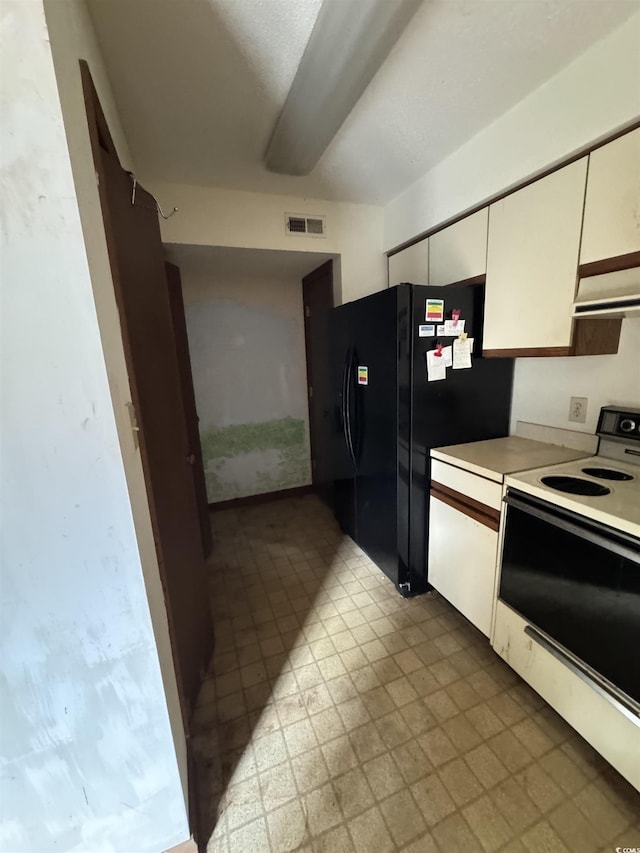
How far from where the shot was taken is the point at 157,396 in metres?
1.31

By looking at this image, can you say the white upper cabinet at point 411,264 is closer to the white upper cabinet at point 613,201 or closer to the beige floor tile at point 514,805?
the white upper cabinet at point 613,201

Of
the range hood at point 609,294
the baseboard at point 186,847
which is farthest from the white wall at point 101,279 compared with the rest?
the range hood at point 609,294

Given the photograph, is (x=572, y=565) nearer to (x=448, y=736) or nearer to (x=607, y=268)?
(x=448, y=736)

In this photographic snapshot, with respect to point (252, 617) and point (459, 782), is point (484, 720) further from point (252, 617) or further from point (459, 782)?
point (252, 617)

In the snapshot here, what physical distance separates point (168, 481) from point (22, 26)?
1.20 meters

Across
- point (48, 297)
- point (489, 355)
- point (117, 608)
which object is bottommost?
point (117, 608)

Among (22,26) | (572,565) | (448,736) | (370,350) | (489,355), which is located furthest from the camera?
(370,350)

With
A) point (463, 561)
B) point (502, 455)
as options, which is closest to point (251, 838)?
point (463, 561)

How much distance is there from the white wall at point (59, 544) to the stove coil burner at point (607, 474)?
1.77m

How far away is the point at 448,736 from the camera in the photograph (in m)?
1.37

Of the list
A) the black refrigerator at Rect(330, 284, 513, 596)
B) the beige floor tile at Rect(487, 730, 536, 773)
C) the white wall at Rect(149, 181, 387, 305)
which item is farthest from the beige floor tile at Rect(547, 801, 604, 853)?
the white wall at Rect(149, 181, 387, 305)

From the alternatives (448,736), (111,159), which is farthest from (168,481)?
(448,736)

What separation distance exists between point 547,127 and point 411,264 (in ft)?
3.39

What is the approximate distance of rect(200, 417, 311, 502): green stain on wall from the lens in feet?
11.0
